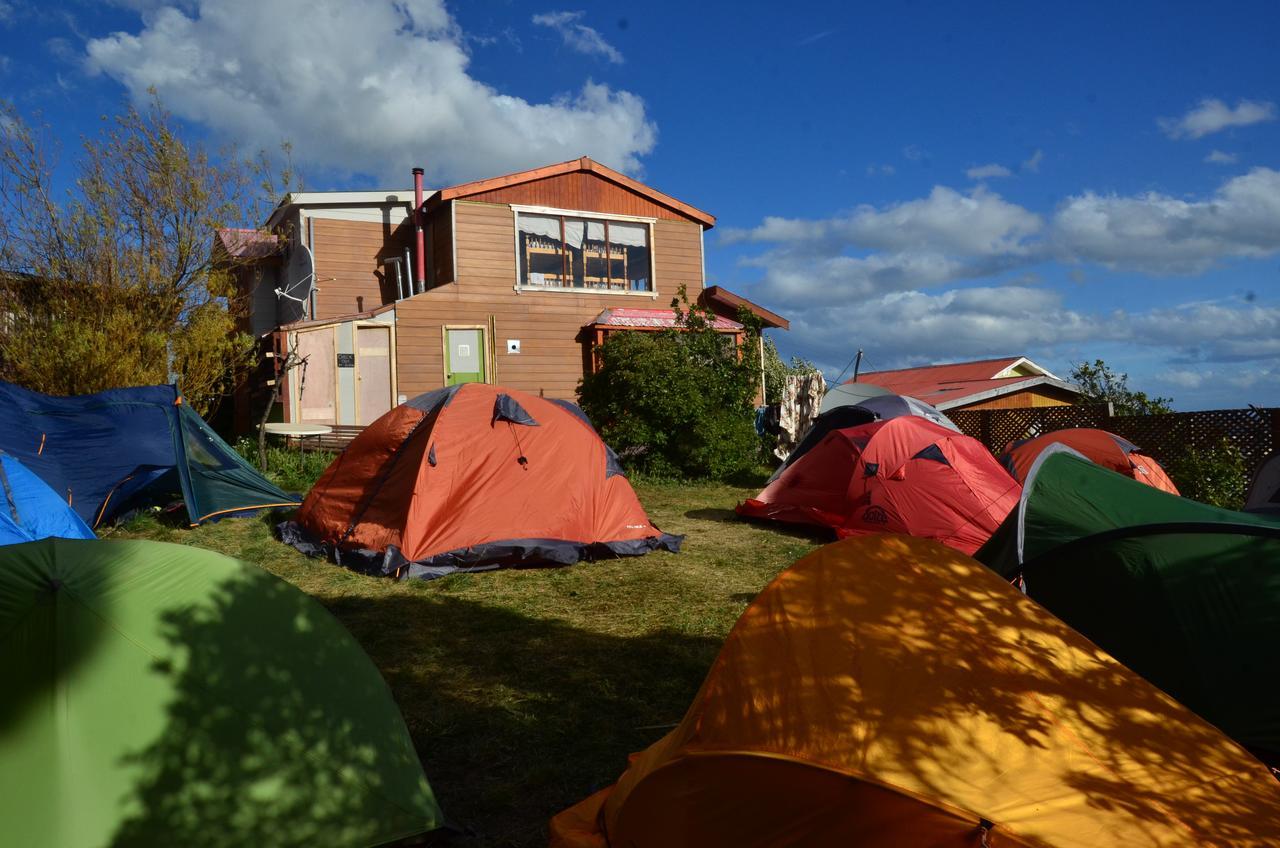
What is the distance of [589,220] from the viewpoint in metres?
18.0

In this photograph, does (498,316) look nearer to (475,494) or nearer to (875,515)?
(475,494)

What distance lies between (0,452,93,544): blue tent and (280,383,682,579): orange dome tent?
1941mm

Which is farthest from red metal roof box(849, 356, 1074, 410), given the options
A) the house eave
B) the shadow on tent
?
the shadow on tent

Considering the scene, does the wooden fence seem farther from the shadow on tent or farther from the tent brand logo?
the shadow on tent

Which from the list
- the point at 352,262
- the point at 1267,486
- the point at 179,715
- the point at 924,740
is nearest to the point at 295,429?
the point at 352,262

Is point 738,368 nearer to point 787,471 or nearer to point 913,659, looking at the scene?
point 787,471

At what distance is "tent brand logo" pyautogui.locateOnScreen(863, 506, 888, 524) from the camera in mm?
9030

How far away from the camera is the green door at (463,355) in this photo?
1661 centimetres

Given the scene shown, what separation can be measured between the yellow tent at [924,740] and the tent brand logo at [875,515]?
6.01 metres

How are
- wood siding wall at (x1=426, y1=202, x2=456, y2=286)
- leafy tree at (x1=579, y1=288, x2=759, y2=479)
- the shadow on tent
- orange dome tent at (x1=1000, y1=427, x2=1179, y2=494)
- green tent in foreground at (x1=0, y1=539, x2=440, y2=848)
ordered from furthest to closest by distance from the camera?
wood siding wall at (x1=426, y1=202, x2=456, y2=286)
leafy tree at (x1=579, y1=288, x2=759, y2=479)
orange dome tent at (x1=1000, y1=427, x2=1179, y2=494)
the shadow on tent
green tent in foreground at (x1=0, y1=539, x2=440, y2=848)

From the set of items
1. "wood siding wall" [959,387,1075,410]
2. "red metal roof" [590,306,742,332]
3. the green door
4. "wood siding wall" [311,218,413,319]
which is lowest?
"wood siding wall" [959,387,1075,410]

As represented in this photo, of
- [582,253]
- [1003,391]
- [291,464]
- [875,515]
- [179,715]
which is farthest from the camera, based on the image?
[1003,391]

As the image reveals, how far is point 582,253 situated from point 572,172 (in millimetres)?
1651

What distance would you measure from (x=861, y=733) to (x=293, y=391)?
48.7 feet
